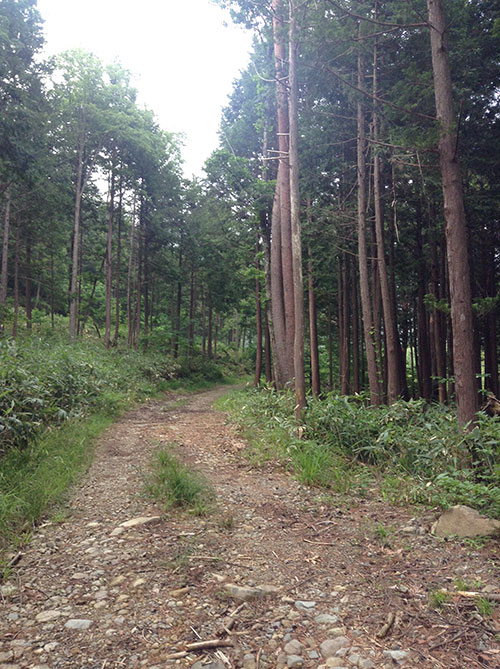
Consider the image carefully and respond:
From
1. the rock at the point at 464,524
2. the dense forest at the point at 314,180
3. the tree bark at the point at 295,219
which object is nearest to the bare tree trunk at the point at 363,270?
the dense forest at the point at 314,180

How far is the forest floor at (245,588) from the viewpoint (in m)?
2.04

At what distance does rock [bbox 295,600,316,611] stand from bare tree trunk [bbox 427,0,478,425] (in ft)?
12.1

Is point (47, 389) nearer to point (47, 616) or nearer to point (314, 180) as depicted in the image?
point (47, 616)

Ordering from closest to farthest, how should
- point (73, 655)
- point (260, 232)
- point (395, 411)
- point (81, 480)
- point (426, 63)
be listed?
point (73, 655)
point (81, 480)
point (395, 411)
point (426, 63)
point (260, 232)

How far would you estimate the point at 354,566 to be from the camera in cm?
302

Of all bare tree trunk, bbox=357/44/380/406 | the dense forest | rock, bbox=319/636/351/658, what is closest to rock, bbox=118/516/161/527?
rock, bbox=319/636/351/658

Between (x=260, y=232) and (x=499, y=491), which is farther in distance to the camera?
(x=260, y=232)

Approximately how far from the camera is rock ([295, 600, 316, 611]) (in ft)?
8.07

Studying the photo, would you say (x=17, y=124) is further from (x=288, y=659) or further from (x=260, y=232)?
(x=288, y=659)

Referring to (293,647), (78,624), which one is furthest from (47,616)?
(293,647)

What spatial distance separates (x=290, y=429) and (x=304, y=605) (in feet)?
14.3

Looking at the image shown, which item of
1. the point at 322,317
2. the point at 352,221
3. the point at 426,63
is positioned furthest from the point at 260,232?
the point at 322,317

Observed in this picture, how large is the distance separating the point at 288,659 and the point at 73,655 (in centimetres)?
115

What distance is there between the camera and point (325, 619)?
235 centimetres
